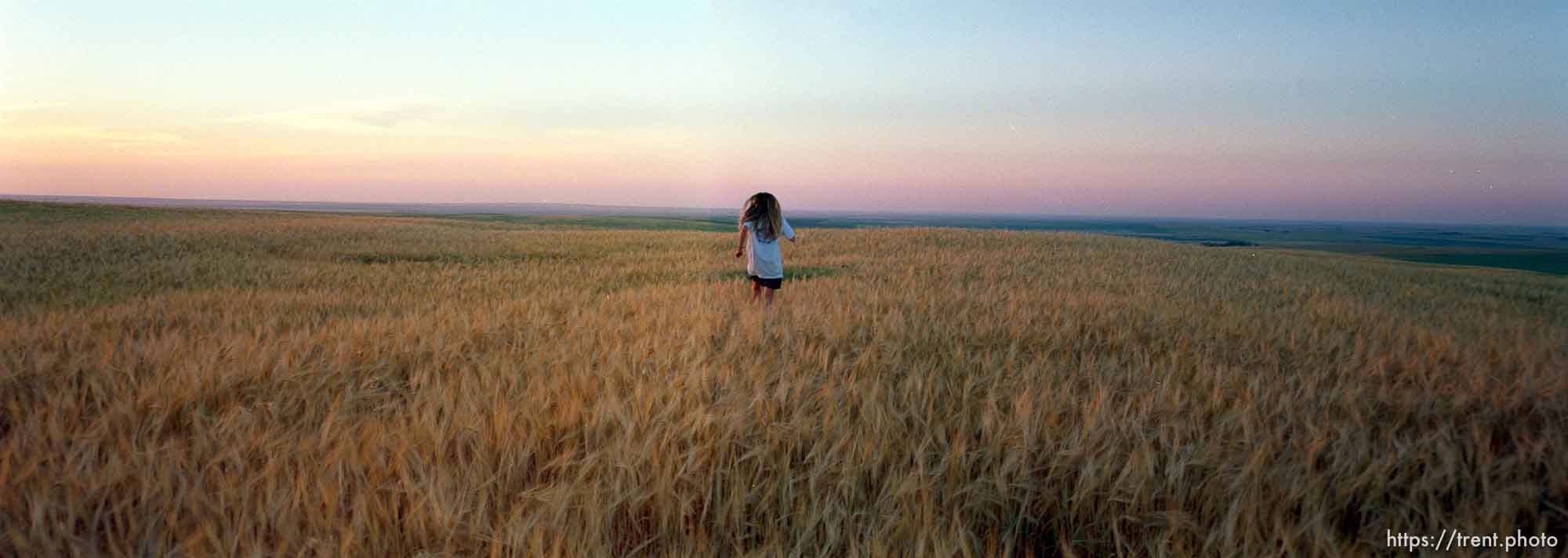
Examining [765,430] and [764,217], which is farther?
[764,217]

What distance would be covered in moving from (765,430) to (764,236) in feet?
16.4

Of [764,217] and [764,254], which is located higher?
[764,217]

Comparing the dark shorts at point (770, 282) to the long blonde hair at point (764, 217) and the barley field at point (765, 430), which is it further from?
the barley field at point (765, 430)

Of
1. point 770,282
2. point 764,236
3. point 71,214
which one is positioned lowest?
point 770,282

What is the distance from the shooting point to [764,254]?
7.35 m

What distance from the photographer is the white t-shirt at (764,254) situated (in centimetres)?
733

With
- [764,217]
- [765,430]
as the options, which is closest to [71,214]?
[764,217]

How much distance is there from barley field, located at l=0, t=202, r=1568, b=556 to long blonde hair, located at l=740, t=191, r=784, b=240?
1.08 metres

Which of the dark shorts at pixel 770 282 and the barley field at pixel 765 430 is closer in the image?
the barley field at pixel 765 430

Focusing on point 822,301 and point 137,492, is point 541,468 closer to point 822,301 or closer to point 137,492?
point 137,492

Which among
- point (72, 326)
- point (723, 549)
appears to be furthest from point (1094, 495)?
point (72, 326)

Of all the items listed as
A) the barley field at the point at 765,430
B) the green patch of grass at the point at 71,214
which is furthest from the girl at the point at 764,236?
the green patch of grass at the point at 71,214

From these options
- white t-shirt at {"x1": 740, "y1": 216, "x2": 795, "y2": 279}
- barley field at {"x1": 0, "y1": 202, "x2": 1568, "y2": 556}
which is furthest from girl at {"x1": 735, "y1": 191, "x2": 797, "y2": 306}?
barley field at {"x1": 0, "y1": 202, "x2": 1568, "y2": 556}

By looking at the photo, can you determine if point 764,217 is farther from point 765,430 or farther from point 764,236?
point 765,430
